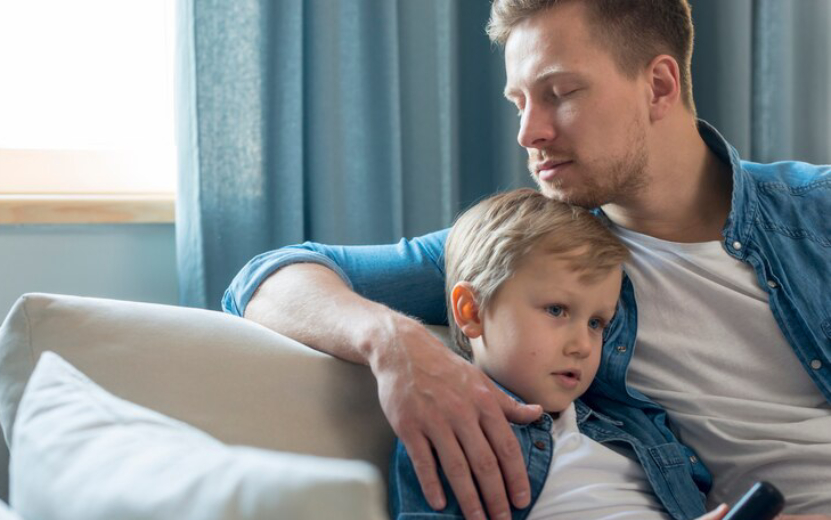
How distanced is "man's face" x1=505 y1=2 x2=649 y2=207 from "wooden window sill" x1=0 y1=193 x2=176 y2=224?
849 millimetres

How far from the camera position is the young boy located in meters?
1.19

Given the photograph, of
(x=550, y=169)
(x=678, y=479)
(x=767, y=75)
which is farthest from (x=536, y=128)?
(x=767, y=75)

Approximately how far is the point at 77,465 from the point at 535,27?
113 centimetres

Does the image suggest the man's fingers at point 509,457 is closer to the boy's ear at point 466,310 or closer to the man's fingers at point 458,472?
the man's fingers at point 458,472

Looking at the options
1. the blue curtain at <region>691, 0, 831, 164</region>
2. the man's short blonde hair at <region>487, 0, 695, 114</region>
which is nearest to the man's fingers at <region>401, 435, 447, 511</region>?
the man's short blonde hair at <region>487, 0, 695, 114</region>

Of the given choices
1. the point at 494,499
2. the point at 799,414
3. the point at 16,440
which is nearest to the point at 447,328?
the point at 494,499

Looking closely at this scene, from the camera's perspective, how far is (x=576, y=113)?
1.56 meters

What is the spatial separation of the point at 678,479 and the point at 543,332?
290mm

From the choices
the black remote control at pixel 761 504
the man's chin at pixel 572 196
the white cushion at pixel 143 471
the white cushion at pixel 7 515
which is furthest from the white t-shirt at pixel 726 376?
the white cushion at pixel 7 515

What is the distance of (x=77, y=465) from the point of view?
755 mm

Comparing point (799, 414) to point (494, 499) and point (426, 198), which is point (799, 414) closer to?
Result: point (494, 499)

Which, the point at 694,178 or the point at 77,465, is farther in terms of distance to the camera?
the point at 694,178

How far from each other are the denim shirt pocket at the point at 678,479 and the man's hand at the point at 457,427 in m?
0.25

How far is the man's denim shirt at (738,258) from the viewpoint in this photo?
142 cm
